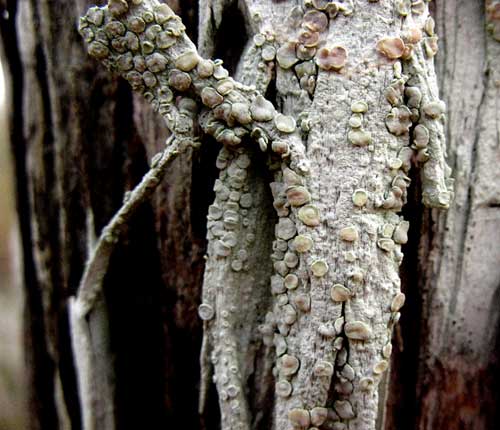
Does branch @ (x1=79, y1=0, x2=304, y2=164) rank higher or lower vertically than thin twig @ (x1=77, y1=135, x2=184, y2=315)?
higher

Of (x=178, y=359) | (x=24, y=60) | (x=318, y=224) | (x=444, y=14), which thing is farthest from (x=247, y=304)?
(x=24, y=60)

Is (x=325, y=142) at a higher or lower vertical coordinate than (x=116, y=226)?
higher

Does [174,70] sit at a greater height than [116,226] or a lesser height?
greater

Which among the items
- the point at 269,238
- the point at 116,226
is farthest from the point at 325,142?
the point at 116,226

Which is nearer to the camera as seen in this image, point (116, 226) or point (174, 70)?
point (174, 70)

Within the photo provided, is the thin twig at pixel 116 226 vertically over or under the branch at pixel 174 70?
under

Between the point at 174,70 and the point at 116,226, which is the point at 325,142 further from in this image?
the point at 116,226
